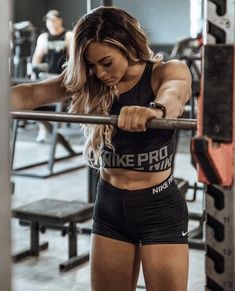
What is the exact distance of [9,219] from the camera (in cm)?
129

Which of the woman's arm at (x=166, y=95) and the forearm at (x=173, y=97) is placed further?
the forearm at (x=173, y=97)

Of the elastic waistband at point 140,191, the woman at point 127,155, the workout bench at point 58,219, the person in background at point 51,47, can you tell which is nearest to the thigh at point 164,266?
the woman at point 127,155

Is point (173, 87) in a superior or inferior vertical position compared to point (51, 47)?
inferior

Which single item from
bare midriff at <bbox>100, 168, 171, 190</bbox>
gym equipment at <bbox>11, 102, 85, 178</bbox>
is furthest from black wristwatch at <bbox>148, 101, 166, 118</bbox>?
gym equipment at <bbox>11, 102, 85, 178</bbox>

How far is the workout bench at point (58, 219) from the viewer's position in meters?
4.12

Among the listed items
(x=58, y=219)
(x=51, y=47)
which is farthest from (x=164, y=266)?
(x=51, y=47)

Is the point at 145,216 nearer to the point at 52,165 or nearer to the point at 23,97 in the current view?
the point at 23,97

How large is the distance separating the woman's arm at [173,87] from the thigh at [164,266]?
0.46 meters

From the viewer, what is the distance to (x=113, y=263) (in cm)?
222

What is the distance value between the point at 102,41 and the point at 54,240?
9.24 feet

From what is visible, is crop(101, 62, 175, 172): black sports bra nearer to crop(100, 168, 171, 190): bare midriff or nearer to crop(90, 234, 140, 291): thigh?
crop(100, 168, 171, 190): bare midriff

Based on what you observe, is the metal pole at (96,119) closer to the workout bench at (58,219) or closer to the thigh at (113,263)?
the thigh at (113,263)

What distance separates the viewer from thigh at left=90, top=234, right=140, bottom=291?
7.30 ft

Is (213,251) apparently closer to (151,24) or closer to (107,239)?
(107,239)
